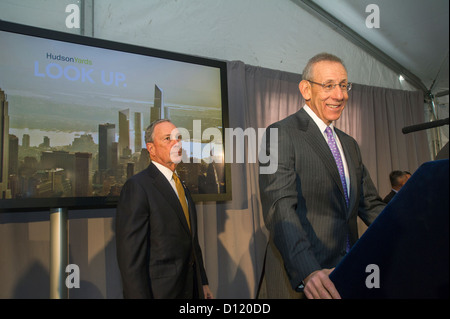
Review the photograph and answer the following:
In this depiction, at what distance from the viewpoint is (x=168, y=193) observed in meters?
2.01

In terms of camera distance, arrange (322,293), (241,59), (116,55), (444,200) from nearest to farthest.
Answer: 1. (444,200)
2. (322,293)
3. (116,55)
4. (241,59)

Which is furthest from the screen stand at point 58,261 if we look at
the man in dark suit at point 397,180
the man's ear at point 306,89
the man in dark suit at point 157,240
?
the man in dark suit at point 397,180

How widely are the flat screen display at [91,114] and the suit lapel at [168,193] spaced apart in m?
0.73

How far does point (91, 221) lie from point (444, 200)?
2780 millimetres

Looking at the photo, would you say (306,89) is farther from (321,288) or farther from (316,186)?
(321,288)

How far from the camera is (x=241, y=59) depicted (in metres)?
3.84

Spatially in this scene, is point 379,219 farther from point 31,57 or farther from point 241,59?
point 241,59

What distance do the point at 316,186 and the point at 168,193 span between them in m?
0.96

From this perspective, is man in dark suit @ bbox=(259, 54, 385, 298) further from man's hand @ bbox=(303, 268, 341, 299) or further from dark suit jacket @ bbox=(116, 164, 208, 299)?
dark suit jacket @ bbox=(116, 164, 208, 299)

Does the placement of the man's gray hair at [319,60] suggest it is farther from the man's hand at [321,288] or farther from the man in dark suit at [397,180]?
the man in dark suit at [397,180]

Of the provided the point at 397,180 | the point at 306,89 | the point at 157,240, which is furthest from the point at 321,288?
the point at 397,180

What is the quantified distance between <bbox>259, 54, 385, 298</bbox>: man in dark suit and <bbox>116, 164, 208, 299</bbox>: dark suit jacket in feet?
2.15

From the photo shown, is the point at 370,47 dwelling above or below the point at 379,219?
above

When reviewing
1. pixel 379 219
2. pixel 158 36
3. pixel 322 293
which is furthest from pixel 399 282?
pixel 158 36
